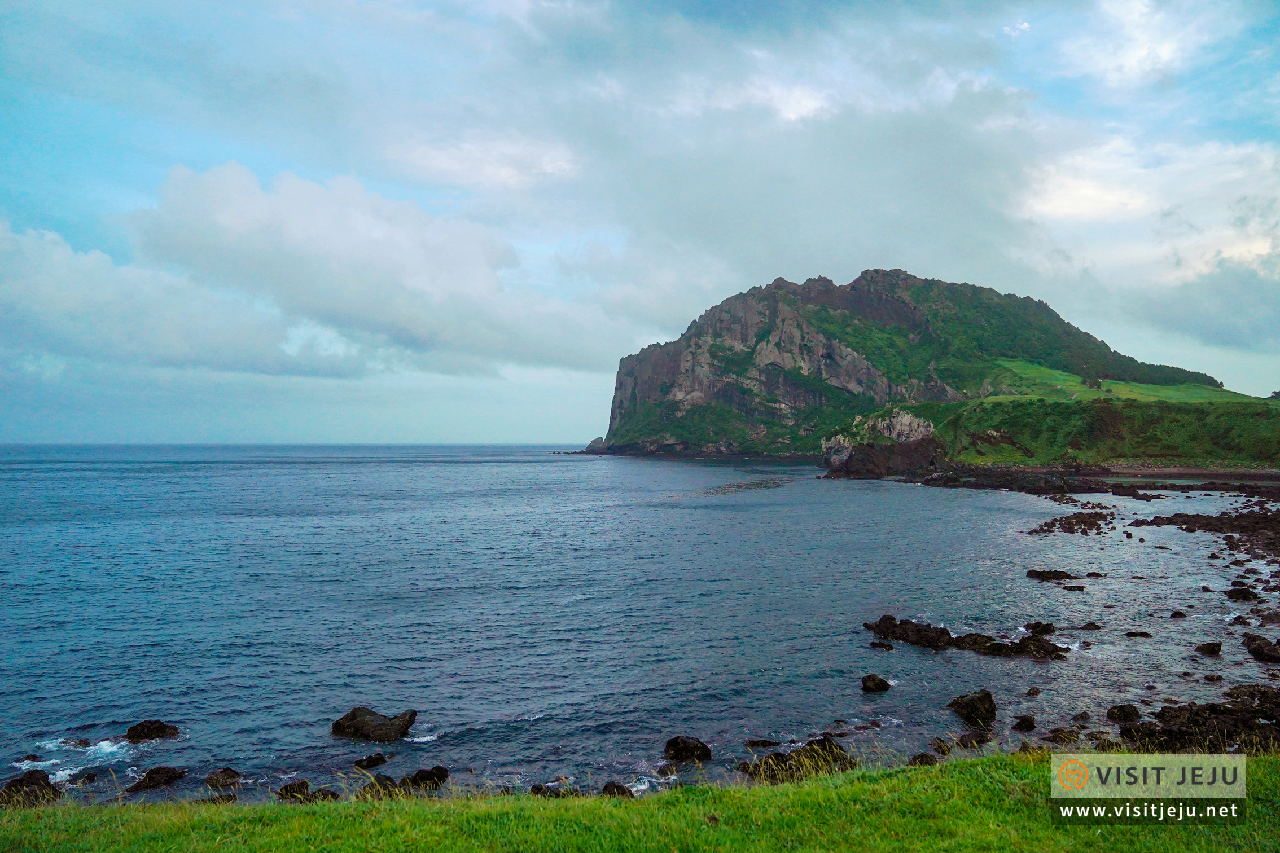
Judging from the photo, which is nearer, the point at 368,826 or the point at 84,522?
the point at 368,826

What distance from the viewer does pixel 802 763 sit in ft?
73.6

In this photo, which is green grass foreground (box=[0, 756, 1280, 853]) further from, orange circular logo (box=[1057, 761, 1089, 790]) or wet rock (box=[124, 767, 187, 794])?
wet rock (box=[124, 767, 187, 794])

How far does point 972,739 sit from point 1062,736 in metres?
3.39

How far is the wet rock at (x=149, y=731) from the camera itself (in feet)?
88.6

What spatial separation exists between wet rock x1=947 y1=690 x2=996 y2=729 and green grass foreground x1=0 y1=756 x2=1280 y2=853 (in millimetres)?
9972

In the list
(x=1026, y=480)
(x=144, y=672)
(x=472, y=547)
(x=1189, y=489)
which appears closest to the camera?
(x=144, y=672)

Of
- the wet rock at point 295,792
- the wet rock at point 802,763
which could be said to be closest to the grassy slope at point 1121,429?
the wet rock at point 802,763

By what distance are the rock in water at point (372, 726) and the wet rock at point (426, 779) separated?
3.91 metres

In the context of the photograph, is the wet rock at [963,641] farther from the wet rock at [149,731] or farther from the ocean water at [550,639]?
the wet rock at [149,731]

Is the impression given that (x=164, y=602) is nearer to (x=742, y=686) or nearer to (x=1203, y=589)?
(x=742, y=686)

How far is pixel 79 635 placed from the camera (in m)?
41.1

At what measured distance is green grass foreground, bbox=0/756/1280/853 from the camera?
1299 centimetres

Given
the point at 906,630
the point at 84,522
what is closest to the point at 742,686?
the point at 906,630

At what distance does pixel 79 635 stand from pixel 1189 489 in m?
145
